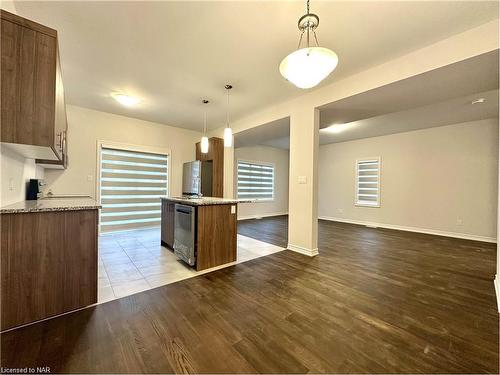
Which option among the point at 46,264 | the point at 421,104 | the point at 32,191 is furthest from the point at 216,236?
the point at 421,104

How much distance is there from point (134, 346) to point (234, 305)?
861 mm

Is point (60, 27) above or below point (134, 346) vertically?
above

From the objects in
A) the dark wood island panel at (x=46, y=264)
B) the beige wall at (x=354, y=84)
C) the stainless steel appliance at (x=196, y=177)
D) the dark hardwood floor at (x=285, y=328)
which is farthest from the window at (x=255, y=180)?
the dark wood island panel at (x=46, y=264)

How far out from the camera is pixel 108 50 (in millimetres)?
2467

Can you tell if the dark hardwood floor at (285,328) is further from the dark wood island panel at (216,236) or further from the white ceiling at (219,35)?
the white ceiling at (219,35)

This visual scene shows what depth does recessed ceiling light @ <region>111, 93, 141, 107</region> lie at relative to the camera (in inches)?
147

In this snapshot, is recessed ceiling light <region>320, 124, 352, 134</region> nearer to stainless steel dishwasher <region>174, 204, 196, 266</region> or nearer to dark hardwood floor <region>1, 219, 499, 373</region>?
dark hardwood floor <region>1, 219, 499, 373</region>

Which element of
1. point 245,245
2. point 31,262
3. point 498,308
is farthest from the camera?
point 245,245

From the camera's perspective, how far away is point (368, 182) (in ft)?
21.4

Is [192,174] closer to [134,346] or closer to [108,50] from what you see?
[108,50]

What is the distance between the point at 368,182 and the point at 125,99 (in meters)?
6.97

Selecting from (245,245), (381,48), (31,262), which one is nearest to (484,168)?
(381,48)

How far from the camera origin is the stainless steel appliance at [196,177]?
5.11 meters

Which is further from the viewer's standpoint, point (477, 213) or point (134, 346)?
point (477, 213)
